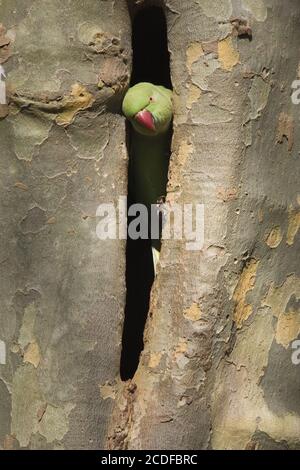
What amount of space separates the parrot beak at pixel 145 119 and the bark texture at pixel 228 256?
13 cm

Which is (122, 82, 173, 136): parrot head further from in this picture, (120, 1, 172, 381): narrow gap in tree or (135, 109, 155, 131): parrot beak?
(120, 1, 172, 381): narrow gap in tree

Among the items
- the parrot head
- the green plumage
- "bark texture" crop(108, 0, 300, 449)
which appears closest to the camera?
"bark texture" crop(108, 0, 300, 449)

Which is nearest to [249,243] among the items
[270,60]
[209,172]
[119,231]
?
[209,172]

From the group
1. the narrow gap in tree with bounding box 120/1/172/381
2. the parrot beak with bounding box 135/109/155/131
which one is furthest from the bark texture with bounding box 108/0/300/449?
the narrow gap in tree with bounding box 120/1/172/381

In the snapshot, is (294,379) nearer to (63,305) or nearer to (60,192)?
(63,305)

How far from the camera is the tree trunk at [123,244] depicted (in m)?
Answer: 1.84

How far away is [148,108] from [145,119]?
0.12 feet

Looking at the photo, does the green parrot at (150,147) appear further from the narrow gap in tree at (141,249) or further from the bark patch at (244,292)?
the bark patch at (244,292)

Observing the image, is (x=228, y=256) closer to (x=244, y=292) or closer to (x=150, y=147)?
(x=244, y=292)

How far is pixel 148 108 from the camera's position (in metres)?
2.07

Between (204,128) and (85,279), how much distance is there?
49 cm

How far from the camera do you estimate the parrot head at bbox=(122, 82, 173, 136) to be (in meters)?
2.04

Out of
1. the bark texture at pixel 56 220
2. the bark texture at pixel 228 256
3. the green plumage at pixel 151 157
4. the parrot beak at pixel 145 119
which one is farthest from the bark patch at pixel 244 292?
the parrot beak at pixel 145 119

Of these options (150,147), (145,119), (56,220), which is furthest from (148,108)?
(56,220)
